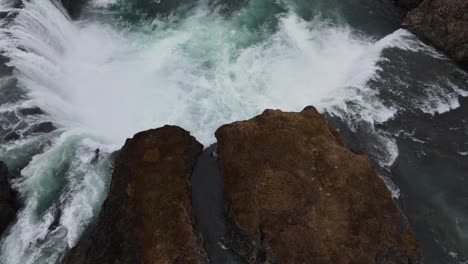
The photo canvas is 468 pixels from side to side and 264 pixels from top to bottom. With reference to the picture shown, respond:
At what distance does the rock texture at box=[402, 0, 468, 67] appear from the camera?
27531 millimetres

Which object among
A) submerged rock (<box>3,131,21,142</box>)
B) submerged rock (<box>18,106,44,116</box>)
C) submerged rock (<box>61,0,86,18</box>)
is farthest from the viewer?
submerged rock (<box>61,0,86,18</box>)

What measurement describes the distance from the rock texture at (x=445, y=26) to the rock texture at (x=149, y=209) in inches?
697

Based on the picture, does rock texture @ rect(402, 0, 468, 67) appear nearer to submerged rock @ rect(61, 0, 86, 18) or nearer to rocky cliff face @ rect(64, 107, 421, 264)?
rocky cliff face @ rect(64, 107, 421, 264)

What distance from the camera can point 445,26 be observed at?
92.7 ft

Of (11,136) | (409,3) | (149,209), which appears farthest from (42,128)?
(409,3)

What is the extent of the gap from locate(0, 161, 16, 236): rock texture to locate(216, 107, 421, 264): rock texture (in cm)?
876

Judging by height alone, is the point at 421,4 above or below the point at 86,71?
above

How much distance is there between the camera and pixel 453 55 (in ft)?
90.7

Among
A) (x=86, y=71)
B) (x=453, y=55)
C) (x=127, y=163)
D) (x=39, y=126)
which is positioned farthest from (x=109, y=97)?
(x=453, y=55)

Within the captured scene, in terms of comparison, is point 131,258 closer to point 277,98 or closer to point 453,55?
point 277,98

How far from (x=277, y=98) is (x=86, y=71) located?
11.3 m

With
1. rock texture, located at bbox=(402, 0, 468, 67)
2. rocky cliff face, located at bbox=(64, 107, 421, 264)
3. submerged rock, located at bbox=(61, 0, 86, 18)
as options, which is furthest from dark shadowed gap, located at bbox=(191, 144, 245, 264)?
submerged rock, located at bbox=(61, 0, 86, 18)

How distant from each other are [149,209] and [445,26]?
2192cm

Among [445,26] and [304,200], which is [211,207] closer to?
[304,200]
